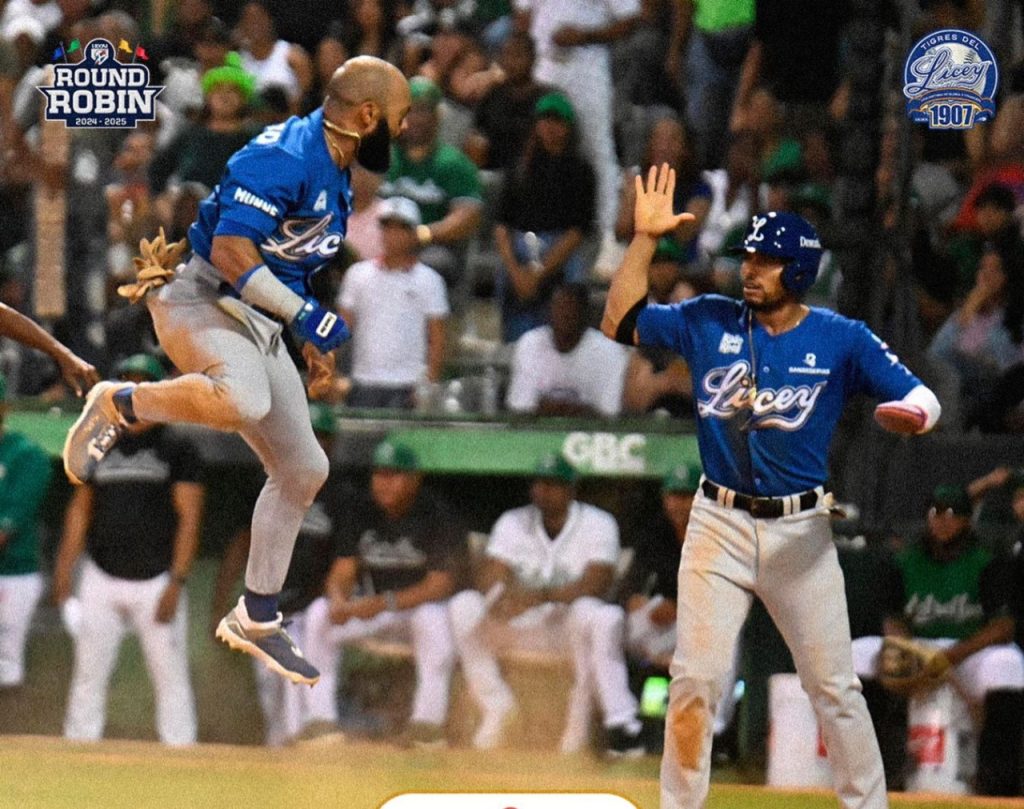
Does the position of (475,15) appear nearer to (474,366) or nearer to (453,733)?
(474,366)

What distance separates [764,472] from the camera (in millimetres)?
6305

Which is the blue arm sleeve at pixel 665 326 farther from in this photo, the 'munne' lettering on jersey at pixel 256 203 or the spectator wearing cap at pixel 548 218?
the spectator wearing cap at pixel 548 218

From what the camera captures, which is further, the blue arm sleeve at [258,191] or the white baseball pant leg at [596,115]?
the white baseball pant leg at [596,115]

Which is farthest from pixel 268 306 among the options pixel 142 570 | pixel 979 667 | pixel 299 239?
pixel 979 667

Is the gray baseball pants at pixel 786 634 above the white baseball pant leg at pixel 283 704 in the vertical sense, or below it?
above

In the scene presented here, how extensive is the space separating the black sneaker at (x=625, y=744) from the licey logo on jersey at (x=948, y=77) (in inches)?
112

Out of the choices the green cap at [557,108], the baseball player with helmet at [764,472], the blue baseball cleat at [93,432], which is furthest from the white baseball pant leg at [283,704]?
the baseball player with helmet at [764,472]

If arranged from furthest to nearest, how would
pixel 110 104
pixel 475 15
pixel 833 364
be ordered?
pixel 475 15 < pixel 110 104 < pixel 833 364

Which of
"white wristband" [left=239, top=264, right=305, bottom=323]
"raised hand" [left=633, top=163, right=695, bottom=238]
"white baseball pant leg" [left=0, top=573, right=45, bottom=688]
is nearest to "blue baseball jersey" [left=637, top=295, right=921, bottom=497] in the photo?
"raised hand" [left=633, top=163, right=695, bottom=238]

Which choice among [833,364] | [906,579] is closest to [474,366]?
[906,579]

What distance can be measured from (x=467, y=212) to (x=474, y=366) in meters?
0.70

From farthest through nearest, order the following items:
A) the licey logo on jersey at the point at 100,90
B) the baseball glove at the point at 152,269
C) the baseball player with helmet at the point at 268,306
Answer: the licey logo on jersey at the point at 100,90 → the baseball glove at the point at 152,269 → the baseball player with helmet at the point at 268,306

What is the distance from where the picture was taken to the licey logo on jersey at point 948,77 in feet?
28.2

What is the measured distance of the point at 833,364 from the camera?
20.7 ft
